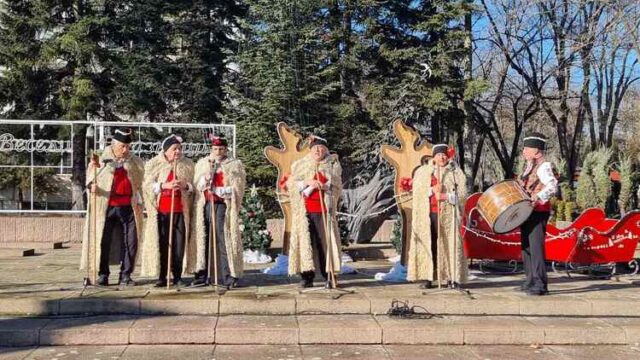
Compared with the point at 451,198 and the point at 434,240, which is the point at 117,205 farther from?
the point at 451,198

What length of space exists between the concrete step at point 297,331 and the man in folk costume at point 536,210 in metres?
1.02

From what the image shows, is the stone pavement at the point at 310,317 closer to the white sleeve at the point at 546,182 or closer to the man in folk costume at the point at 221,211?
the man in folk costume at the point at 221,211

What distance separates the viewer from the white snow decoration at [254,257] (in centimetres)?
1220

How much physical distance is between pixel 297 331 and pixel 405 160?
4.07 m

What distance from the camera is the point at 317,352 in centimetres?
661

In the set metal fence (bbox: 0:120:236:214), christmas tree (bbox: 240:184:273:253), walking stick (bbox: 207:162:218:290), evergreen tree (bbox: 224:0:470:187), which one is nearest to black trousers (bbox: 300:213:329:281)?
walking stick (bbox: 207:162:218:290)

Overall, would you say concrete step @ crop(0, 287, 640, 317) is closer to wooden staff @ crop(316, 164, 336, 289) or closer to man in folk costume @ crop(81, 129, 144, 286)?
wooden staff @ crop(316, 164, 336, 289)

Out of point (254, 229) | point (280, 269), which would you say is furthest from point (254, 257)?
point (280, 269)

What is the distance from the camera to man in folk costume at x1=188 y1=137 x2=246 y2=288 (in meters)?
8.55

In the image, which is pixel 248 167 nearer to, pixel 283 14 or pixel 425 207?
pixel 283 14

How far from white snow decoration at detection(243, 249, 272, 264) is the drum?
490 centimetres

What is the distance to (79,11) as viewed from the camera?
23.0 metres

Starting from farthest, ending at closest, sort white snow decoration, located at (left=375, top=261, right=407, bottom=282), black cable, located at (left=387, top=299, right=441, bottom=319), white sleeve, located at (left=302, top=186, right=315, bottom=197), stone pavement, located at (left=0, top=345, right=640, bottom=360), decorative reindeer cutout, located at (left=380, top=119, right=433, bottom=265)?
decorative reindeer cutout, located at (left=380, top=119, right=433, bottom=265) → white snow decoration, located at (left=375, top=261, right=407, bottom=282) → white sleeve, located at (left=302, top=186, right=315, bottom=197) → black cable, located at (left=387, top=299, right=441, bottom=319) → stone pavement, located at (left=0, top=345, right=640, bottom=360)

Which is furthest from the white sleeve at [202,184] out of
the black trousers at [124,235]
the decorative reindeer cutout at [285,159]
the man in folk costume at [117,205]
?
the decorative reindeer cutout at [285,159]
